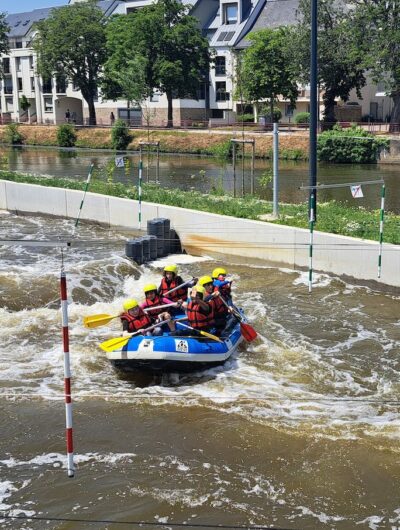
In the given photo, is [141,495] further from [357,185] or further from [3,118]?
[3,118]

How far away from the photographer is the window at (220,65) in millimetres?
63594

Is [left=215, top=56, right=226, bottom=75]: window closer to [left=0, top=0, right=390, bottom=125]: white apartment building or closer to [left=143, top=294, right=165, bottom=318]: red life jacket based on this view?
[left=0, top=0, right=390, bottom=125]: white apartment building

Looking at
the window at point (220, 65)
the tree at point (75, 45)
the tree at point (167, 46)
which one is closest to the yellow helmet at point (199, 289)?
the tree at point (167, 46)

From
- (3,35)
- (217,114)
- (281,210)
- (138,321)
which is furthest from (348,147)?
(3,35)

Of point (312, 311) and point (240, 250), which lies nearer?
point (312, 311)

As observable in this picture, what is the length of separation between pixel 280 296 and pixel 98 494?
8.26m

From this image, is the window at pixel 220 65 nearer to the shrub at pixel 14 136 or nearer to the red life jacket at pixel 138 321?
the shrub at pixel 14 136

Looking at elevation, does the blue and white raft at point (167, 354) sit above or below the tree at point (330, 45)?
below

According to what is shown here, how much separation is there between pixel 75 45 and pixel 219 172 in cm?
3209

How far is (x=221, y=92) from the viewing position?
64.0m

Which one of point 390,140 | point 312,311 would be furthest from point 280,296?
point 390,140

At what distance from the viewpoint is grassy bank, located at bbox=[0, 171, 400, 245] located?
16547 millimetres

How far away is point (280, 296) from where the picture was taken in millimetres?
15156

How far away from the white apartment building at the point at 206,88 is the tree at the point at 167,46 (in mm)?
2817
